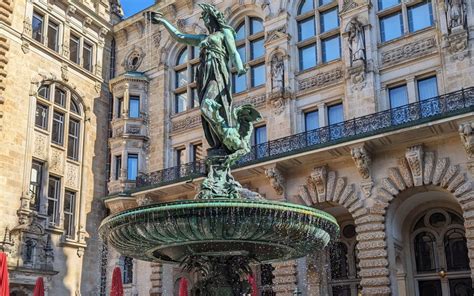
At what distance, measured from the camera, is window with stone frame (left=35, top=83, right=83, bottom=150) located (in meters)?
27.5

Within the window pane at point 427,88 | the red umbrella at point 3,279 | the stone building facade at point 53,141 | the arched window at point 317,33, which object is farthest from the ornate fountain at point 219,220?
the stone building facade at point 53,141

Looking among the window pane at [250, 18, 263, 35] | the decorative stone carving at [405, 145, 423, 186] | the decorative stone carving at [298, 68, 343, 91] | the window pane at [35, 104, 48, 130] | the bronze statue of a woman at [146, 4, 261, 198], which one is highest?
the window pane at [250, 18, 263, 35]

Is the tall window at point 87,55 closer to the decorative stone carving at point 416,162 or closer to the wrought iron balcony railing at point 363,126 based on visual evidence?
the wrought iron balcony railing at point 363,126

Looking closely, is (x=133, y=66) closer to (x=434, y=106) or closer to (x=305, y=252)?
(x=434, y=106)

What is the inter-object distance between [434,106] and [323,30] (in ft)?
23.8

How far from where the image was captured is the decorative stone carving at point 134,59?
3222 centimetres

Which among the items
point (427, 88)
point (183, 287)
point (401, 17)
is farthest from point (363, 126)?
point (183, 287)

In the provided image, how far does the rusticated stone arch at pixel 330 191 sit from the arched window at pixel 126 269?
34.6 ft

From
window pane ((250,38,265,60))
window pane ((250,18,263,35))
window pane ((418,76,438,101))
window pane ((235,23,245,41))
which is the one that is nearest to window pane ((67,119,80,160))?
window pane ((235,23,245,41))

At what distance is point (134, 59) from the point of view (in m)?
32.7

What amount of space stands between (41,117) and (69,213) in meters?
4.95

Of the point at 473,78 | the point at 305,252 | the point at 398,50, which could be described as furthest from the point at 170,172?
the point at 305,252

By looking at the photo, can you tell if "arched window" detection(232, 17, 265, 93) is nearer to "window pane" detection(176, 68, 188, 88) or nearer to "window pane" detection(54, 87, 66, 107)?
"window pane" detection(176, 68, 188, 88)

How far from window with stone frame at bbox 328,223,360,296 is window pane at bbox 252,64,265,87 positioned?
7.98 m
